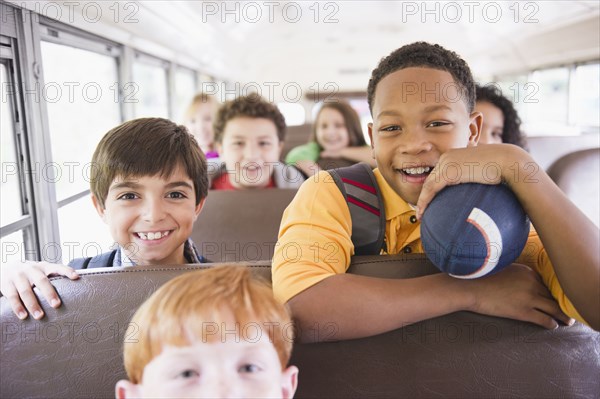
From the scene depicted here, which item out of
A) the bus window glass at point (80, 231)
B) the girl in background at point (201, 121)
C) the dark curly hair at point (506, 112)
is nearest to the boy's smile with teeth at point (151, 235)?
the bus window glass at point (80, 231)

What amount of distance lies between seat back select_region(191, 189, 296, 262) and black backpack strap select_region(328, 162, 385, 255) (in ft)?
3.64

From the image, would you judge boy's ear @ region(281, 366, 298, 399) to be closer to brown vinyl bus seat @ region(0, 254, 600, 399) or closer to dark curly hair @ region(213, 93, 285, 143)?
brown vinyl bus seat @ region(0, 254, 600, 399)

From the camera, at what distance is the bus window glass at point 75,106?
2656 mm

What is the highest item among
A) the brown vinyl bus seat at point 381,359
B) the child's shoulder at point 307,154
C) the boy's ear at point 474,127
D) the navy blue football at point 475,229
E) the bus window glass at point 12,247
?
the boy's ear at point 474,127

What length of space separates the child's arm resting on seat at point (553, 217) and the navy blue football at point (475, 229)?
0.03m

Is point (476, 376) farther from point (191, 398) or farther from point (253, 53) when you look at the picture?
point (253, 53)

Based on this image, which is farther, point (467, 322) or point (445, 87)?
point (445, 87)

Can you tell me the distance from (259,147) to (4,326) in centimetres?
216

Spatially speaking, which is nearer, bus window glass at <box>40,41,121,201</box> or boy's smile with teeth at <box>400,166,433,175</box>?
boy's smile with teeth at <box>400,166,433,175</box>

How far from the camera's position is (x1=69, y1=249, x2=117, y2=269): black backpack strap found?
1.75m

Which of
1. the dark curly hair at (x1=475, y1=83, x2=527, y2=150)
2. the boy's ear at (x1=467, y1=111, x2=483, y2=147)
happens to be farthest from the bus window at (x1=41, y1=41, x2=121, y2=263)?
the dark curly hair at (x1=475, y1=83, x2=527, y2=150)

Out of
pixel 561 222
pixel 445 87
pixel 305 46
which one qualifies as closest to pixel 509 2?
pixel 445 87

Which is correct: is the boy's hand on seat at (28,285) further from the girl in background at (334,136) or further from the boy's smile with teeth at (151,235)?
the girl in background at (334,136)

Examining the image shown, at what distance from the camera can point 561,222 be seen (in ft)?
3.68
